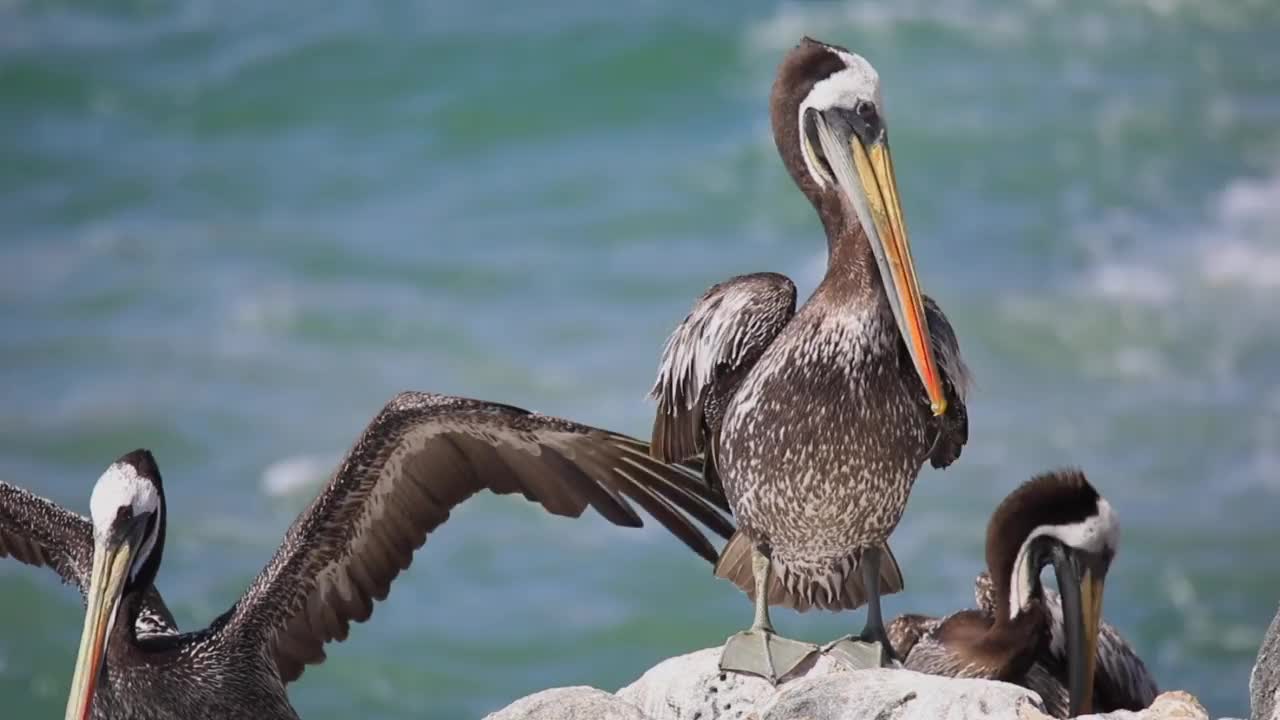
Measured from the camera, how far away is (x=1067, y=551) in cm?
641

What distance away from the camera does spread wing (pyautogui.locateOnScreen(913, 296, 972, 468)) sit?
6.34 meters

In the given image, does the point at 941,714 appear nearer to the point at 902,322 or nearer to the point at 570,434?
the point at 902,322

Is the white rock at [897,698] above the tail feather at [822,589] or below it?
below

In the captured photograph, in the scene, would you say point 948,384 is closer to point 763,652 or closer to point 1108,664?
point 763,652

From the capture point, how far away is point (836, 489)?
6.25m

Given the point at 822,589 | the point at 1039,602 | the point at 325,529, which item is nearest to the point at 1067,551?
the point at 1039,602

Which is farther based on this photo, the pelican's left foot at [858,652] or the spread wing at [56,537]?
the spread wing at [56,537]

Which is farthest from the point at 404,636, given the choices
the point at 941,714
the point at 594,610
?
the point at 941,714

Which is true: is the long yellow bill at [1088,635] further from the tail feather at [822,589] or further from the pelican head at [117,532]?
the pelican head at [117,532]

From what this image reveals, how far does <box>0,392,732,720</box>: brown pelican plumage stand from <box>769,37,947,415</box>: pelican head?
1.05 metres

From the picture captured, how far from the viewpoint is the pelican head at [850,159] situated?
20.2ft

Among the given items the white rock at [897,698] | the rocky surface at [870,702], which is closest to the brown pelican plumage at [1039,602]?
the rocky surface at [870,702]

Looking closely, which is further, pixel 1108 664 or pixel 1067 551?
pixel 1108 664

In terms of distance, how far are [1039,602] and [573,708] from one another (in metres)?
1.35
